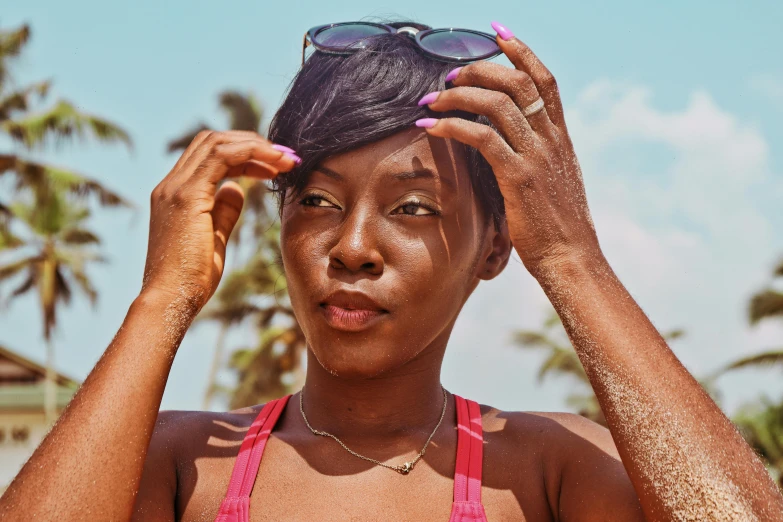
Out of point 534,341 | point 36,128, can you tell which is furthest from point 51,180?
point 534,341

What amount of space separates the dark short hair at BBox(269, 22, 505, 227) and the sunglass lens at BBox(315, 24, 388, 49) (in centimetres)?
4

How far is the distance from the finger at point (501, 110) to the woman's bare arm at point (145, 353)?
1.99 ft

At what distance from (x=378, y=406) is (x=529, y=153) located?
40.9 inches

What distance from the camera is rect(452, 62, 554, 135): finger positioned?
8.29 ft

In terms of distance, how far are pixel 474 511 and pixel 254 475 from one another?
0.69 meters

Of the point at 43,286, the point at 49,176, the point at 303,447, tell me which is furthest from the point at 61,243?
the point at 303,447

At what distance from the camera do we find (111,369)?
247 cm

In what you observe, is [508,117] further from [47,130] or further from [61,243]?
[61,243]

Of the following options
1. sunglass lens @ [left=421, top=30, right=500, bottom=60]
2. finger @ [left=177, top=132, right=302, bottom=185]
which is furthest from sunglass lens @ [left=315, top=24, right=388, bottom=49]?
finger @ [left=177, top=132, right=302, bottom=185]

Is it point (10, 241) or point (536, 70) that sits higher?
point (10, 241)

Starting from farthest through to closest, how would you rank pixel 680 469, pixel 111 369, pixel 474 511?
pixel 474 511 → pixel 111 369 → pixel 680 469

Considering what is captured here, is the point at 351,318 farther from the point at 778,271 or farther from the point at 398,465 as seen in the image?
the point at 778,271

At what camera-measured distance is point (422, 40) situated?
3.05 meters

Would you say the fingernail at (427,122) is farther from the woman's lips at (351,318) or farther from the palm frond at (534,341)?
the palm frond at (534,341)
